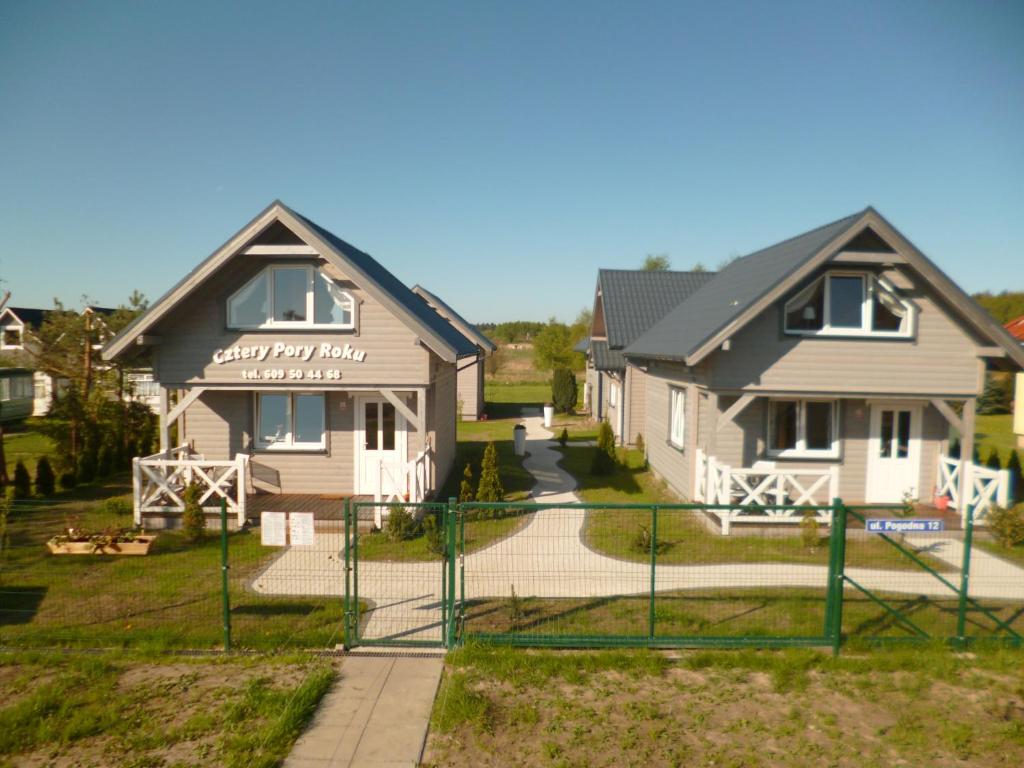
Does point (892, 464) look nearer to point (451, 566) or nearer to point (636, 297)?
point (451, 566)

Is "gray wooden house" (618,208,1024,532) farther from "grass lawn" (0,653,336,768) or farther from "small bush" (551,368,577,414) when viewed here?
"small bush" (551,368,577,414)

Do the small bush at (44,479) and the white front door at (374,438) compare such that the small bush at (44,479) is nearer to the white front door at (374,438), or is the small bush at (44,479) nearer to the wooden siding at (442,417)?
the white front door at (374,438)

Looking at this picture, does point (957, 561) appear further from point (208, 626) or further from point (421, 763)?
point (208, 626)

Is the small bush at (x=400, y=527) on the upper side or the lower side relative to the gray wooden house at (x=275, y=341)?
lower

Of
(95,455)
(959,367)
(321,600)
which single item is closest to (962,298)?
(959,367)

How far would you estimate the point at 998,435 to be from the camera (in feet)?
94.2

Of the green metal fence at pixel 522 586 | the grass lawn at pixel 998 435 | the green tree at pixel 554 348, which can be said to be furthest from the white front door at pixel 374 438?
the green tree at pixel 554 348

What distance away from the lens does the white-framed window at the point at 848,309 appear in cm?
1356

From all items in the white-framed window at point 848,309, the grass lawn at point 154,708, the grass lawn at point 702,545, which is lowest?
the grass lawn at point 702,545

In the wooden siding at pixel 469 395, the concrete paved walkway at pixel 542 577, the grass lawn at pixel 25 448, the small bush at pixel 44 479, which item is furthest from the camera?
the wooden siding at pixel 469 395

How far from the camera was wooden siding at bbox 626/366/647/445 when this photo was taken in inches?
958

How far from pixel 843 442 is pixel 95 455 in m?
19.1

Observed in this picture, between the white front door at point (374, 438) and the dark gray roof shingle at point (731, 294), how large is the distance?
6525mm

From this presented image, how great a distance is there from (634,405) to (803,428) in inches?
411
